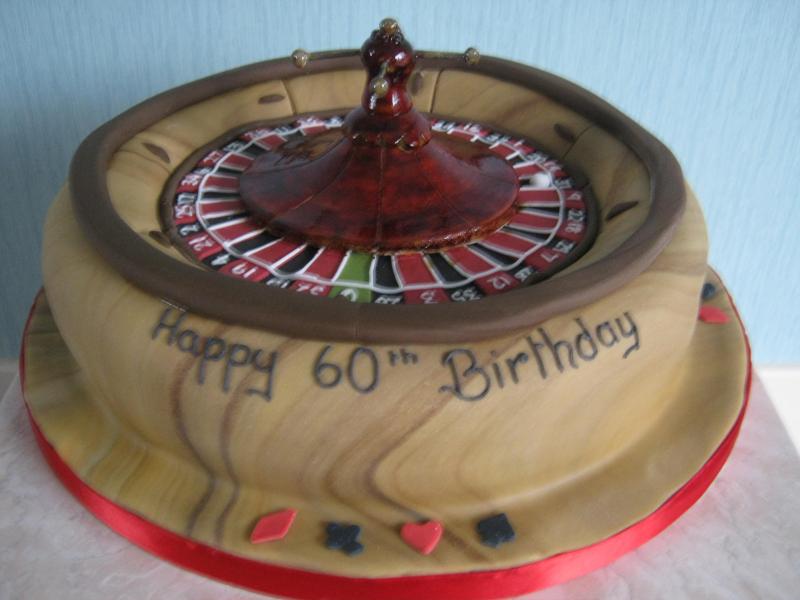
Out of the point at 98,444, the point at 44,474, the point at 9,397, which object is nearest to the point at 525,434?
the point at 98,444

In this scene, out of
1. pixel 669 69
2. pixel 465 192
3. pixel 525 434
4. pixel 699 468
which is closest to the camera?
pixel 525 434

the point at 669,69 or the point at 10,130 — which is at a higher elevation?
the point at 669,69

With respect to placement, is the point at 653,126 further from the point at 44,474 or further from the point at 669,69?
the point at 44,474

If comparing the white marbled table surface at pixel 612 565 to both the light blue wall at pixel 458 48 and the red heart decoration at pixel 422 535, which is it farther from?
the light blue wall at pixel 458 48

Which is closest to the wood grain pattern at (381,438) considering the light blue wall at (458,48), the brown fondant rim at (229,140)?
the brown fondant rim at (229,140)

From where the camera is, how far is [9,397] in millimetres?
1314

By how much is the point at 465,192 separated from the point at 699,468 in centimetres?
48

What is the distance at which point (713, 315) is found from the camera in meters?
1.32

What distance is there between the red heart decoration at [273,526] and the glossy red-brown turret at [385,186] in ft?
1.17

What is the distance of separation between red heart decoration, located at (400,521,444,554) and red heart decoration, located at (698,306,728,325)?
60 centimetres

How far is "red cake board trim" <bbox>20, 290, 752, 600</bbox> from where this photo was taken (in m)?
0.95

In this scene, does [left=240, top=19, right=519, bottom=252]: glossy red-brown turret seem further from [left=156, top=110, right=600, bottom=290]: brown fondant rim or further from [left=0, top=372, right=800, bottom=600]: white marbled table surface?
[left=0, top=372, right=800, bottom=600]: white marbled table surface

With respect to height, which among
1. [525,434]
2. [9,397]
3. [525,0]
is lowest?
[9,397]

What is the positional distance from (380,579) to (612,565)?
0.30 m
